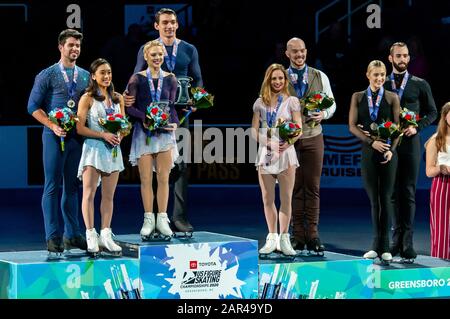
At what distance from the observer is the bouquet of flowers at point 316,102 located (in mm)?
9602

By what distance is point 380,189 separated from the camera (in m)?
9.88

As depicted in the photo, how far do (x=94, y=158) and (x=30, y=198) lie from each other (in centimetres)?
676

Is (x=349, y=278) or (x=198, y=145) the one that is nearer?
(x=349, y=278)

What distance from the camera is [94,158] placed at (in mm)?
9039

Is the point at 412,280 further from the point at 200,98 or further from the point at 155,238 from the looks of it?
the point at 200,98

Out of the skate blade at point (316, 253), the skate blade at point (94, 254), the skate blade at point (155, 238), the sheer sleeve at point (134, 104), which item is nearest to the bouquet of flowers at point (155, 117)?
the sheer sleeve at point (134, 104)

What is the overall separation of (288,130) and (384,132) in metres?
0.96

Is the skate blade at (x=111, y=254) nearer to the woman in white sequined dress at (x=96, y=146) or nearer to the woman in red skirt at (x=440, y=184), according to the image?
the woman in white sequined dress at (x=96, y=146)

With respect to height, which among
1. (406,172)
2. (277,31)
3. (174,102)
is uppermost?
(277,31)

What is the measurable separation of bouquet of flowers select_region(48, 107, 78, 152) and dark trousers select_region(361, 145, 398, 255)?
2.70m

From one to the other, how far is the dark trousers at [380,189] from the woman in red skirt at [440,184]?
0.62 meters

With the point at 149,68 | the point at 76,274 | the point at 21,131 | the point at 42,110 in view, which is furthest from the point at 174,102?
the point at 21,131

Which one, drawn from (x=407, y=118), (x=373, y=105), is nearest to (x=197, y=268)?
(x=373, y=105)

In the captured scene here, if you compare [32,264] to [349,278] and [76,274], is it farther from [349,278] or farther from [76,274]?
[349,278]
